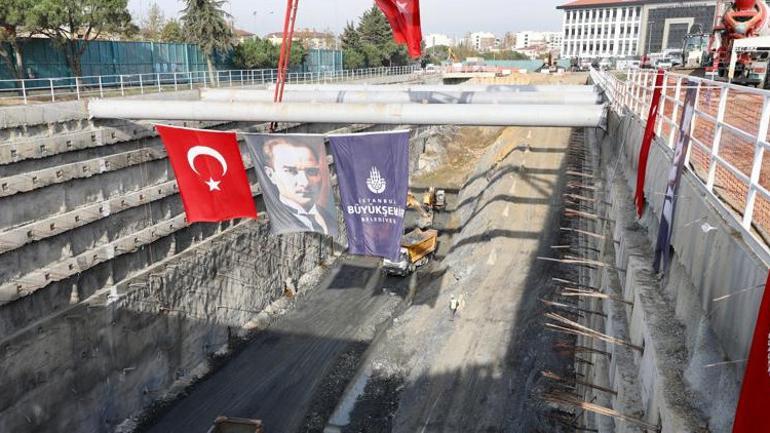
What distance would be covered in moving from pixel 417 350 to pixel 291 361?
18.1 ft

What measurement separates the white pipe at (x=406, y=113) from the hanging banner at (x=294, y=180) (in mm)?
2003

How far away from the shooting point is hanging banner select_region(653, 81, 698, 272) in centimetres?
803

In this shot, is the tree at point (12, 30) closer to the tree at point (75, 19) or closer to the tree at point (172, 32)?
the tree at point (75, 19)

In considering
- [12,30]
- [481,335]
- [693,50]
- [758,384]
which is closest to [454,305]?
[481,335]

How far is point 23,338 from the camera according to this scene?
16359 millimetres

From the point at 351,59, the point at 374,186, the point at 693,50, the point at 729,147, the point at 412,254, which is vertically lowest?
the point at 412,254

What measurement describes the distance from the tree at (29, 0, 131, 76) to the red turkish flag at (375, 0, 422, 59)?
66.5 feet

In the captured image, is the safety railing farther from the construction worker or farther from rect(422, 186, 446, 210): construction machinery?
rect(422, 186, 446, 210): construction machinery

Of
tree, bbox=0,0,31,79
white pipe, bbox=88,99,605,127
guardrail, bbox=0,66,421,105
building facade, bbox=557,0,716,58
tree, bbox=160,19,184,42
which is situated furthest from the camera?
building facade, bbox=557,0,716,58

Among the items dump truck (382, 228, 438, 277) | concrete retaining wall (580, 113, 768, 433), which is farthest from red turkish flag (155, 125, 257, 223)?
dump truck (382, 228, 438, 277)

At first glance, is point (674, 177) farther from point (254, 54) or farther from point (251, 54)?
point (251, 54)

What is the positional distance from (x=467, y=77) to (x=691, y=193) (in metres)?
75.8

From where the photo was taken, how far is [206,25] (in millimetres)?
43125

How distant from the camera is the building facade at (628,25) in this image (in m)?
115
